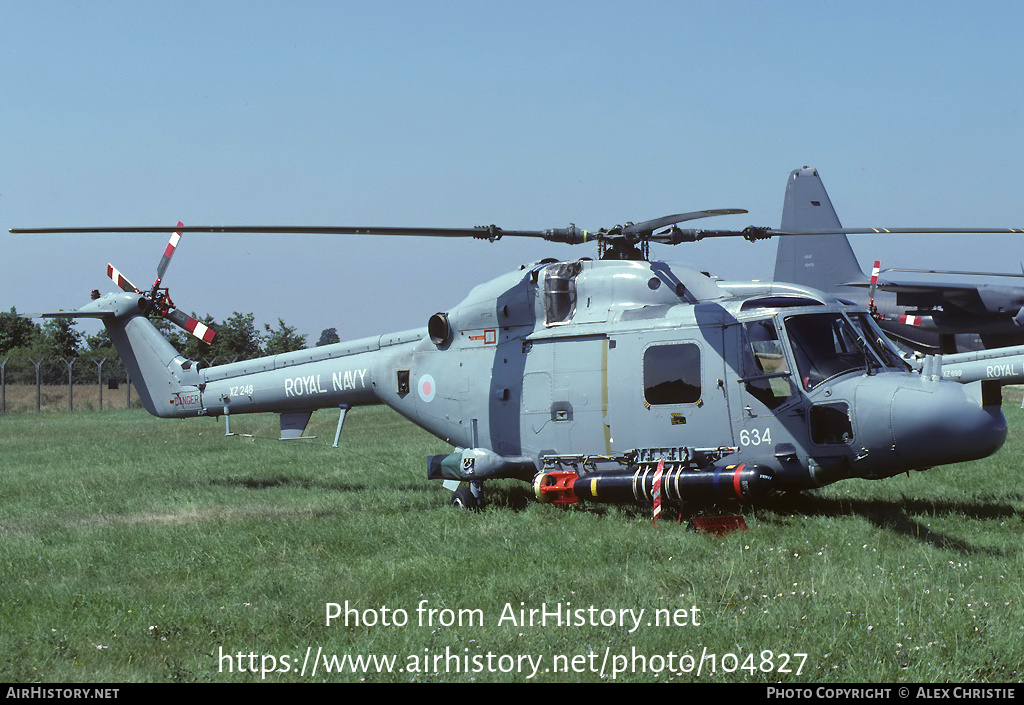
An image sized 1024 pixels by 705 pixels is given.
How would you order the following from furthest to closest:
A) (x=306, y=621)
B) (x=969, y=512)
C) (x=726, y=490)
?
1. (x=969, y=512)
2. (x=726, y=490)
3. (x=306, y=621)

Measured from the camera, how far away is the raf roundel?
1330 cm

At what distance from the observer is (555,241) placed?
38.3 feet

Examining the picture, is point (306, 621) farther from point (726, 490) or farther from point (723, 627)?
point (726, 490)

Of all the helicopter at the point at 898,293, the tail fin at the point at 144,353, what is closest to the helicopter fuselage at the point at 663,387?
the tail fin at the point at 144,353

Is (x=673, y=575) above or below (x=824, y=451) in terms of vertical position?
below

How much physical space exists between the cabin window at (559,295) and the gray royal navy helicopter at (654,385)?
0.06 ft

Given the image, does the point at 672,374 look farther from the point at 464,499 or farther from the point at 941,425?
the point at 464,499

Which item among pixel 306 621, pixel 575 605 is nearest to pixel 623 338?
pixel 575 605

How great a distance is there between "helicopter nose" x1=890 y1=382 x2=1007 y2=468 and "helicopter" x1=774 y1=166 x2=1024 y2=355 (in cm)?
2533

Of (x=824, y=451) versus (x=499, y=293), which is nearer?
(x=824, y=451)

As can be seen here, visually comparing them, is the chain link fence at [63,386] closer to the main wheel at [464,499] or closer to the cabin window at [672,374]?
the main wheel at [464,499]

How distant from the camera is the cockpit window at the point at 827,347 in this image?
10.4 m

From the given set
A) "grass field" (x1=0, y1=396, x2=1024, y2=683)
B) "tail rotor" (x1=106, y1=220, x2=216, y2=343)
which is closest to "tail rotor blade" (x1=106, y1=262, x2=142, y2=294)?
"tail rotor" (x1=106, y1=220, x2=216, y2=343)

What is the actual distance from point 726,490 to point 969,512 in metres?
3.61
